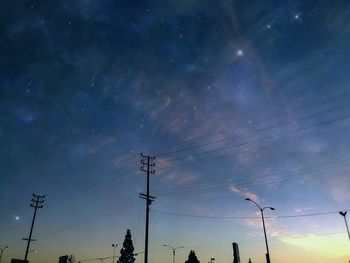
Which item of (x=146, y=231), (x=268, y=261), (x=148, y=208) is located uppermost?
(x=148, y=208)

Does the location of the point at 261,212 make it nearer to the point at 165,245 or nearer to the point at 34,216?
the point at 165,245

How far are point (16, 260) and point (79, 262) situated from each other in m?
30.9

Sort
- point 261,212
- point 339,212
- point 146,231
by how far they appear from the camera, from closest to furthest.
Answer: point 146,231 < point 261,212 < point 339,212

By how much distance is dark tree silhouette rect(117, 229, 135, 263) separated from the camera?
76.6 meters

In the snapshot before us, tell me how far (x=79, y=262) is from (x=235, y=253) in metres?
63.7

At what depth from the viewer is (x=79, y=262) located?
101m

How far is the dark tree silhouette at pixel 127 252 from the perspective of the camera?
7662 cm

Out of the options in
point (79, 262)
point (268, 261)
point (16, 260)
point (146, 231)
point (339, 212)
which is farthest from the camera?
point (79, 262)

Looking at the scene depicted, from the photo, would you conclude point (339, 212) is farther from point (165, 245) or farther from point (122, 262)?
point (122, 262)

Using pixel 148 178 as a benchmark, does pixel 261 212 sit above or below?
below

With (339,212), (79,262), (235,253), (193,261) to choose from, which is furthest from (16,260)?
(339,212)

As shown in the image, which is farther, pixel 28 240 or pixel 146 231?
pixel 28 240

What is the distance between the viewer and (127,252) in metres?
77.4

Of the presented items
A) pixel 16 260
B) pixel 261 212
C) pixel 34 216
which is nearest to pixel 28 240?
pixel 34 216
